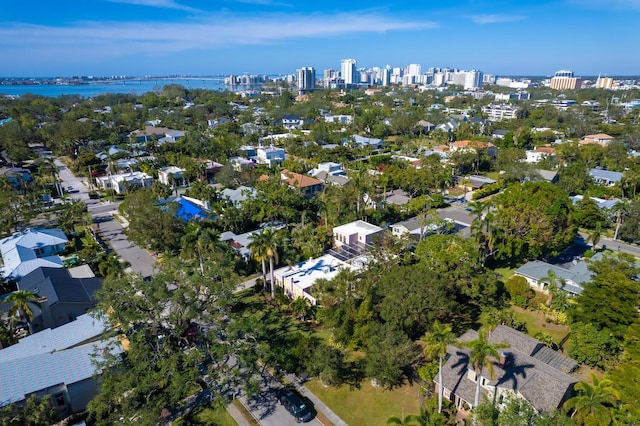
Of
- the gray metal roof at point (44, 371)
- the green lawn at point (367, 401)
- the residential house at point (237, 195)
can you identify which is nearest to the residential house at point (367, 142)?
the residential house at point (237, 195)

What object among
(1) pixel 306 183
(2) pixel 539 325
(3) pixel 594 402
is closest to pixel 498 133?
(1) pixel 306 183

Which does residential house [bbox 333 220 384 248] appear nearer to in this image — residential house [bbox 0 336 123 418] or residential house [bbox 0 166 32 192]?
residential house [bbox 0 336 123 418]

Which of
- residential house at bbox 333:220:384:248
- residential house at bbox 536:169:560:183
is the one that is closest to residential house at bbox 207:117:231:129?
residential house at bbox 333:220:384:248

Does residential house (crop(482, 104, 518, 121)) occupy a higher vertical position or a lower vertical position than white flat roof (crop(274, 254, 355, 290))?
higher

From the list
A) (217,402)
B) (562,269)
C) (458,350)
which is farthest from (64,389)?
(562,269)

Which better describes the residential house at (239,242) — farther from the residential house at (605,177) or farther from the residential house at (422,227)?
the residential house at (605,177)

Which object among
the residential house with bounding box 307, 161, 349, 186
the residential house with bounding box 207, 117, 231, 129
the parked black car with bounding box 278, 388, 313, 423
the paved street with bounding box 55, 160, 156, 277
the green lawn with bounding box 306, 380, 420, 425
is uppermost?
the residential house with bounding box 207, 117, 231, 129

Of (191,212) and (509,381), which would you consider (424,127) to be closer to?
(191,212)
